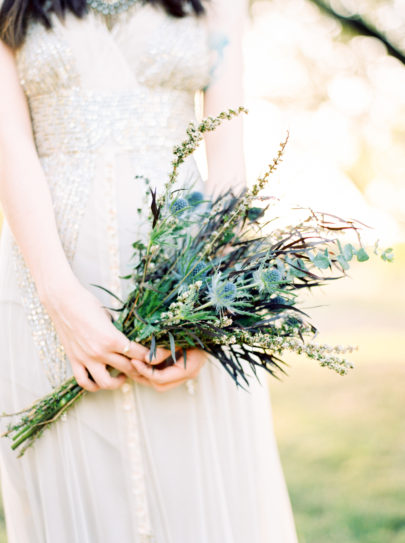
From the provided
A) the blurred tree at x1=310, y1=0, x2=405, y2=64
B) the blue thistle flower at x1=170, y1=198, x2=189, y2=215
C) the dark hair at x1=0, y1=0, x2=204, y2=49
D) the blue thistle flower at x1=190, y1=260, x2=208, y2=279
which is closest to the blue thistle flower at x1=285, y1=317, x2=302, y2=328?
the blue thistle flower at x1=190, y1=260, x2=208, y2=279

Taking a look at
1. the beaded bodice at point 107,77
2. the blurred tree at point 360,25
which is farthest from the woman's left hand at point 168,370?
the blurred tree at point 360,25

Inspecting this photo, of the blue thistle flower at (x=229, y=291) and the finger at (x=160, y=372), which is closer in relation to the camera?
the blue thistle flower at (x=229, y=291)

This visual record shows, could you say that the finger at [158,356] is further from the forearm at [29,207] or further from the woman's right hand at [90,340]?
the forearm at [29,207]

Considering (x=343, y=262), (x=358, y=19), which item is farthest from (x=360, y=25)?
(x=343, y=262)

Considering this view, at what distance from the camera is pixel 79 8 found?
1679 millimetres

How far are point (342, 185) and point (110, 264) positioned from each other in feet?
20.1

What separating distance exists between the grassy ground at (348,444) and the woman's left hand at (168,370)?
344 millimetres

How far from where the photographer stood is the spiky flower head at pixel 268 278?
1.28 m

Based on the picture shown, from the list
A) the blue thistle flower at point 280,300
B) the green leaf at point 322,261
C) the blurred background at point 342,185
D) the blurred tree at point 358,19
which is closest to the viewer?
the green leaf at point 322,261

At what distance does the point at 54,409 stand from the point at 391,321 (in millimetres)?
8807

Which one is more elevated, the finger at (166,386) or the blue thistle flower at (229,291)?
the blue thistle flower at (229,291)

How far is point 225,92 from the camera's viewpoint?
1.79 metres

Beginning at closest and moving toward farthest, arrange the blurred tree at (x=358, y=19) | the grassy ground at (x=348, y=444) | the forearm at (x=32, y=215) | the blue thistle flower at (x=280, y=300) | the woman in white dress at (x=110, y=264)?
the blue thistle flower at (x=280, y=300) < the forearm at (x=32, y=215) < the woman in white dress at (x=110, y=264) < the grassy ground at (x=348, y=444) < the blurred tree at (x=358, y=19)

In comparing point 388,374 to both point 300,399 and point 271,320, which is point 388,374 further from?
point 271,320
